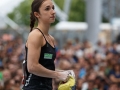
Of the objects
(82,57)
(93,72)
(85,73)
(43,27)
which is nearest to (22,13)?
(82,57)

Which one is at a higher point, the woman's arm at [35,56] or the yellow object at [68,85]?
the woman's arm at [35,56]

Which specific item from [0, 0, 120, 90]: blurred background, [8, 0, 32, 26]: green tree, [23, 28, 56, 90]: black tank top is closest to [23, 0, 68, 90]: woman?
[23, 28, 56, 90]: black tank top

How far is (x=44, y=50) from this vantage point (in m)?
4.74

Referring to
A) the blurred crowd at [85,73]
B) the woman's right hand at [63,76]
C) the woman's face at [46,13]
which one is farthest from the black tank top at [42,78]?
the blurred crowd at [85,73]

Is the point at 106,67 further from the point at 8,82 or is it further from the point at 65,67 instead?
the point at 8,82

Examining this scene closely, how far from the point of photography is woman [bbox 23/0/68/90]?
4637mm

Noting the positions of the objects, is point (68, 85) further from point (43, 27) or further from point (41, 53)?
point (43, 27)

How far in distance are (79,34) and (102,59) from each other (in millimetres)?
12910

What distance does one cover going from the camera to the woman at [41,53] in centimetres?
464

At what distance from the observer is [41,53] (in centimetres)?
473

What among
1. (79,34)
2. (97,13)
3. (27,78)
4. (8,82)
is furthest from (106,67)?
(79,34)

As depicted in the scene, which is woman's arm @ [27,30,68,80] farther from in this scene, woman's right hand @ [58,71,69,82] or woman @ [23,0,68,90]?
woman's right hand @ [58,71,69,82]

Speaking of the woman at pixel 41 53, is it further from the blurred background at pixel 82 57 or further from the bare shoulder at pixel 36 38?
the blurred background at pixel 82 57

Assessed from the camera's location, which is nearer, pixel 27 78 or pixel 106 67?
pixel 27 78
